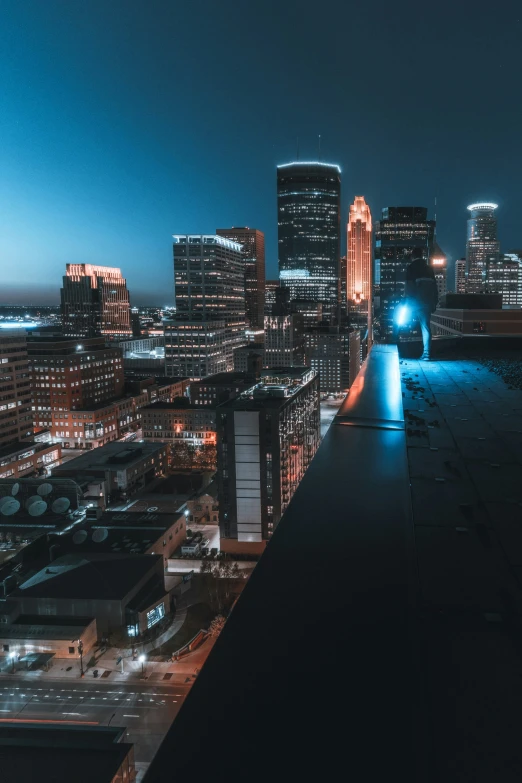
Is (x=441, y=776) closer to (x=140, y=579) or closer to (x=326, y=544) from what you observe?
(x=326, y=544)

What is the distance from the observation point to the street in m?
13.0

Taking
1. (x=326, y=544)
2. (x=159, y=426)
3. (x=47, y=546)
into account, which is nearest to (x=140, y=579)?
(x=47, y=546)

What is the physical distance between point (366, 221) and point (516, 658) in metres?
Answer: 177

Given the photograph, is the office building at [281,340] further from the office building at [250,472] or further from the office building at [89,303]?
the office building at [250,472]

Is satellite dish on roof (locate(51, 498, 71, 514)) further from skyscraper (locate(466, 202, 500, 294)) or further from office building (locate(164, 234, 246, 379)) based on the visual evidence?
skyscraper (locate(466, 202, 500, 294))

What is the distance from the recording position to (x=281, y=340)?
73.4 metres

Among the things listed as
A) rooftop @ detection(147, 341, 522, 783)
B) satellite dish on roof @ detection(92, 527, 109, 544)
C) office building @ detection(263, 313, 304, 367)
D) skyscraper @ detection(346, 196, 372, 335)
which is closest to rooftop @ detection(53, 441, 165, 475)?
satellite dish on roof @ detection(92, 527, 109, 544)

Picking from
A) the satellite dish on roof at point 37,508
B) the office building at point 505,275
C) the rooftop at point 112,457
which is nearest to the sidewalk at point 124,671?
the satellite dish on roof at point 37,508

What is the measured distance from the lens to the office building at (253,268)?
466 feet

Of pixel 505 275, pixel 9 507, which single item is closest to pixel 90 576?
pixel 9 507

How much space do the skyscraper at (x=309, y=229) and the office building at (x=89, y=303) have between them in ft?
176

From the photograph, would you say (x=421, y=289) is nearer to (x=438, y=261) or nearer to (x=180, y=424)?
(x=180, y=424)

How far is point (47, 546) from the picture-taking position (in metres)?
23.5

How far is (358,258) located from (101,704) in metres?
161
